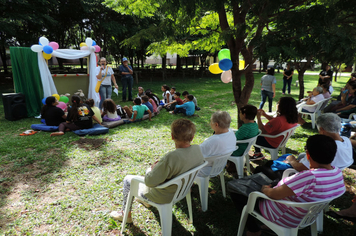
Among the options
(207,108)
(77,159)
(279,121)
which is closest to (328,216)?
(279,121)

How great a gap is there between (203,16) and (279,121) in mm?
2807

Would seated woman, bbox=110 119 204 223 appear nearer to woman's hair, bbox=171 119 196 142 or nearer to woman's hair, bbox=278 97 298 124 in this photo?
woman's hair, bbox=171 119 196 142

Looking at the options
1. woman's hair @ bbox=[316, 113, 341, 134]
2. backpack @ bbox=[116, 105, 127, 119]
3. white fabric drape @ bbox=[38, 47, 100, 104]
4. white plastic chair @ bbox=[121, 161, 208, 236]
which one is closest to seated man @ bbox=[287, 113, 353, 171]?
woman's hair @ bbox=[316, 113, 341, 134]

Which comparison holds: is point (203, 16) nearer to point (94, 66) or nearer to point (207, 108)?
point (207, 108)

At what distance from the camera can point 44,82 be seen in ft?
24.0

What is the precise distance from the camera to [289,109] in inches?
143

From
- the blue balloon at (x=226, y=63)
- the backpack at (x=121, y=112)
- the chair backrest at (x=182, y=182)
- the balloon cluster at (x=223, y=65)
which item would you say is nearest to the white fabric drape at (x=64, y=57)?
the backpack at (x=121, y=112)

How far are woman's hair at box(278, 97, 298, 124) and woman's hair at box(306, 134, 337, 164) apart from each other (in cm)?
193

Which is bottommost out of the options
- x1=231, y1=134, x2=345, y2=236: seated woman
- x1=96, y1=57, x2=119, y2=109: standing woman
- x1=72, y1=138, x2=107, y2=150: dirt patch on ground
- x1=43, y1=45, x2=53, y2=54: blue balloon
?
x1=72, y1=138, x2=107, y2=150: dirt patch on ground

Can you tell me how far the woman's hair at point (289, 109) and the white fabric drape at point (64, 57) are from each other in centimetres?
694

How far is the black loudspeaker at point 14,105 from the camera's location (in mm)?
6562

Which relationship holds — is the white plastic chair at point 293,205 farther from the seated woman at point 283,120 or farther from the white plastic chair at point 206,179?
the seated woman at point 283,120

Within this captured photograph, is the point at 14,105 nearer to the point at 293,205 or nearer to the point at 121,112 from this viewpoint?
the point at 121,112

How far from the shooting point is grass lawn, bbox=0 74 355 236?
255 centimetres
